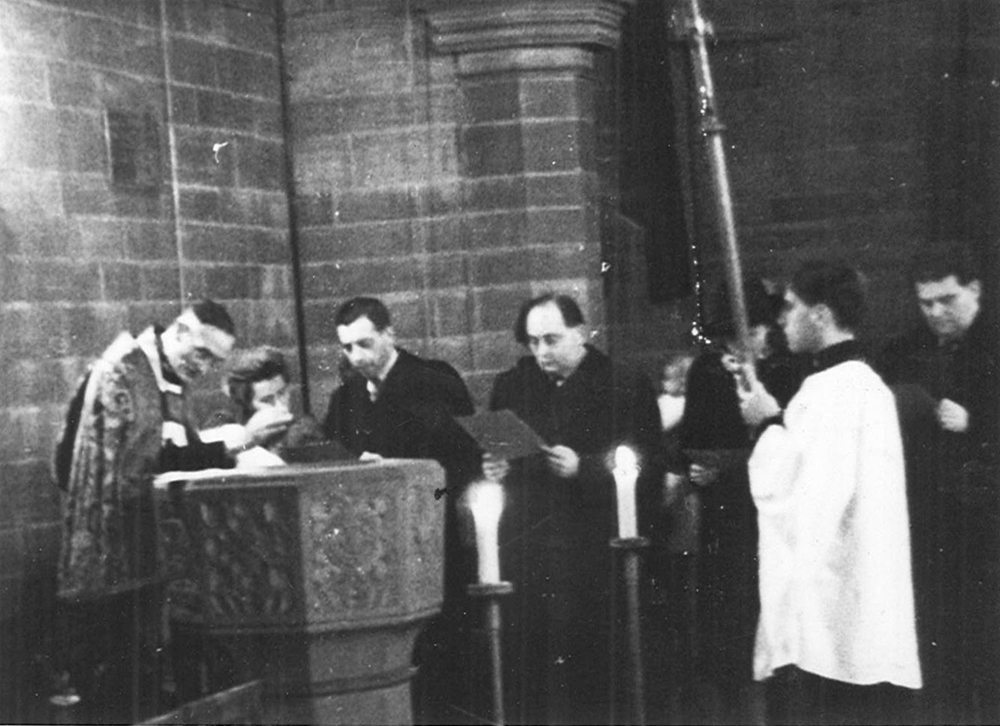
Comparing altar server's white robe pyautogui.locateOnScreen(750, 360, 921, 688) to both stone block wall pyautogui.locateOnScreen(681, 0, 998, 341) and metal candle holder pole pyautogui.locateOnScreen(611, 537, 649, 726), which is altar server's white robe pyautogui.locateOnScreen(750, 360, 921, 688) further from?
metal candle holder pole pyautogui.locateOnScreen(611, 537, 649, 726)

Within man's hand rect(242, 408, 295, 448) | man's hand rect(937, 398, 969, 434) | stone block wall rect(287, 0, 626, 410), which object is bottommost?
man's hand rect(937, 398, 969, 434)

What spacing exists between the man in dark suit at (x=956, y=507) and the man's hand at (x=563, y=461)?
103 centimetres

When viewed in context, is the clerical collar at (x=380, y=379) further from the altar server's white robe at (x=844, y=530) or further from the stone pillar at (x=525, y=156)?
the altar server's white robe at (x=844, y=530)

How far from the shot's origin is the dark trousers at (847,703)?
16.5 ft

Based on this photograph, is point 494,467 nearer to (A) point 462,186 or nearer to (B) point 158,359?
(A) point 462,186

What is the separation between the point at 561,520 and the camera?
5.57 meters

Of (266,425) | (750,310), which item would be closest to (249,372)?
(266,425)

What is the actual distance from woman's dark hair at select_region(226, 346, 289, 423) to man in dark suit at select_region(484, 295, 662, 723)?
2.26 ft

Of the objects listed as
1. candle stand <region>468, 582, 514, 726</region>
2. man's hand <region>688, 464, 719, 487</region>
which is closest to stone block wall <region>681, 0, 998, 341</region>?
man's hand <region>688, 464, 719, 487</region>

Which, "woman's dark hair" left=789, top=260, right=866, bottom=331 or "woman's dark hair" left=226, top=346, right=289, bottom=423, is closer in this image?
"woman's dark hair" left=789, top=260, right=866, bottom=331

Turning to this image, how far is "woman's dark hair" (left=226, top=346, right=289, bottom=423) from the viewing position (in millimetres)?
5543

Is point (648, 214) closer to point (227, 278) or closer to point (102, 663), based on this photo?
point (227, 278)

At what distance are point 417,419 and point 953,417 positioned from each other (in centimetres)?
161

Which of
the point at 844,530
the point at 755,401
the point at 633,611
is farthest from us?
the point at 755,401
